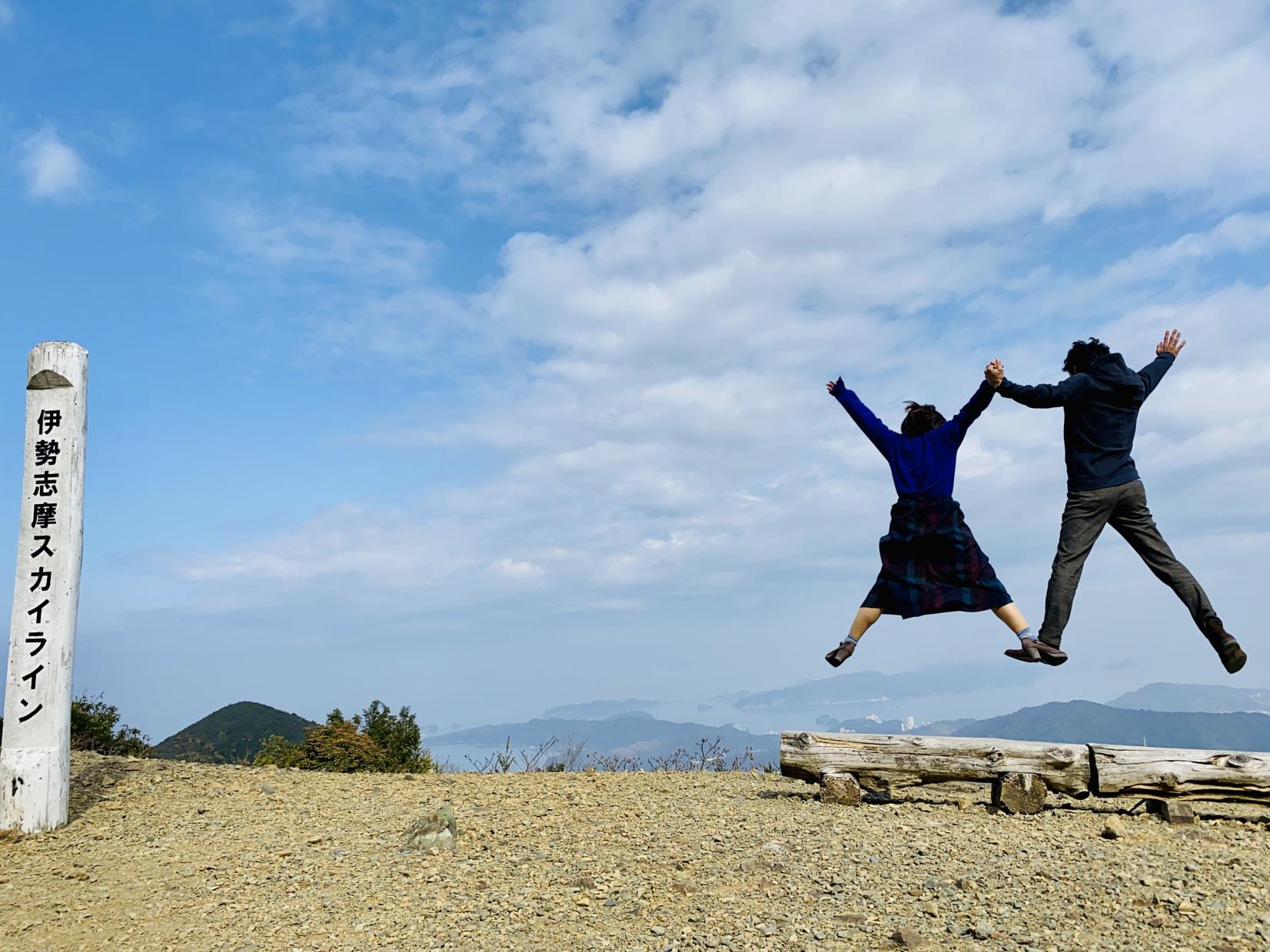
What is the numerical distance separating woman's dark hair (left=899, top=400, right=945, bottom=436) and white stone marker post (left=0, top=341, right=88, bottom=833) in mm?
8078

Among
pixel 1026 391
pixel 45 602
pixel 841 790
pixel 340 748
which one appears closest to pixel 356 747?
pixel 340 748

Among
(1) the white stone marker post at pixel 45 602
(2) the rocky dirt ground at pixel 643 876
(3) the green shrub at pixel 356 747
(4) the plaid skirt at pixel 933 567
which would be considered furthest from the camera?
(3) the green shrub at pixel 356 747

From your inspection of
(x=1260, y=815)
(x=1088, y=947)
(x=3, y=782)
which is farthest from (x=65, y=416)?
(x=1260, y=815)

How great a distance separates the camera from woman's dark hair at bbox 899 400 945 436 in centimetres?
909

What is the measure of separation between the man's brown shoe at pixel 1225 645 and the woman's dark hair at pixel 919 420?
2.93 m

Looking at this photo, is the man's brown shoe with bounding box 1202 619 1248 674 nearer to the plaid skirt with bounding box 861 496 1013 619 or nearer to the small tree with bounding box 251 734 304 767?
the plaid skirt with bounding box 861 496 1013 619

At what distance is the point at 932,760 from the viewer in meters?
8.58

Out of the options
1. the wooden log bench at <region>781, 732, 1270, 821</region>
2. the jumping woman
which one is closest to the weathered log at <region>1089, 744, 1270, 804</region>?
the wooden log bench at <region>781, 732, 1270, 821</region>

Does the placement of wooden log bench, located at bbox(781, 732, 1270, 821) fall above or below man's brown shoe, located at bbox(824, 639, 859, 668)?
below

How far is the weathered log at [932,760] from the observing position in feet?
27.7

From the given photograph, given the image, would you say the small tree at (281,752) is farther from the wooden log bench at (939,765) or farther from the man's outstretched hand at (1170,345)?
the man's outstretched hand at (1170,345)

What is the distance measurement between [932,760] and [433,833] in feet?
14.2

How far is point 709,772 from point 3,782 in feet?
23.4

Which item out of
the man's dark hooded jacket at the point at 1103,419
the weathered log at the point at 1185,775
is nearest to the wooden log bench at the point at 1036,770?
the weathered log at the point at 1185,775
